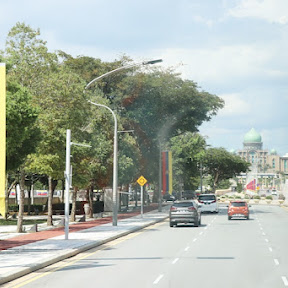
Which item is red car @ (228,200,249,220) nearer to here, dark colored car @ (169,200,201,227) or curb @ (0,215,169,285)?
dark colored car @ (169,200,201,227)

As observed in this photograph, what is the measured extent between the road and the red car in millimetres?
20528

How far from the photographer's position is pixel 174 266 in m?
18.6

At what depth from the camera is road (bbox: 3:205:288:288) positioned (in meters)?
15.1

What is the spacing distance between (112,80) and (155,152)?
37.2 feet

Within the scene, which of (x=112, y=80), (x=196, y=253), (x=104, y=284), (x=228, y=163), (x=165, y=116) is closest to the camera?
(x=104, y=284)

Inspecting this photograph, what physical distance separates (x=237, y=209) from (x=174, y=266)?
3217 cm

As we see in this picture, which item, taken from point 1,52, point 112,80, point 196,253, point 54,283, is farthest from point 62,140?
point 112,80

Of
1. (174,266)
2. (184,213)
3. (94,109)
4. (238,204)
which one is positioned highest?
(94,109)

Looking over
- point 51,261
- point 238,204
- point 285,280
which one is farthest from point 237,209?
point 285,280

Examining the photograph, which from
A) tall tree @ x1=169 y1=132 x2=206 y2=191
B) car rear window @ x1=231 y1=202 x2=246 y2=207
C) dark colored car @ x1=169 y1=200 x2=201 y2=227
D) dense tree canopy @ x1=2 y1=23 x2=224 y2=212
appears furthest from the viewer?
tall tree @ x1=169 y1=132 x2=206 y2=191

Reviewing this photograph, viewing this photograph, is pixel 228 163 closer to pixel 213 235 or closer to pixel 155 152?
pixel 155 152

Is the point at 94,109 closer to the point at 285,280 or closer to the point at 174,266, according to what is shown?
the point at 174,266

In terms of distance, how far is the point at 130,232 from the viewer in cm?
3584

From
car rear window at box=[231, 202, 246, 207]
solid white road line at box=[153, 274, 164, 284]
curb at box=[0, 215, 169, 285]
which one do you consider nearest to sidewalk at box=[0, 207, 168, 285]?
curb at box=[0, 215, 169, 285]
